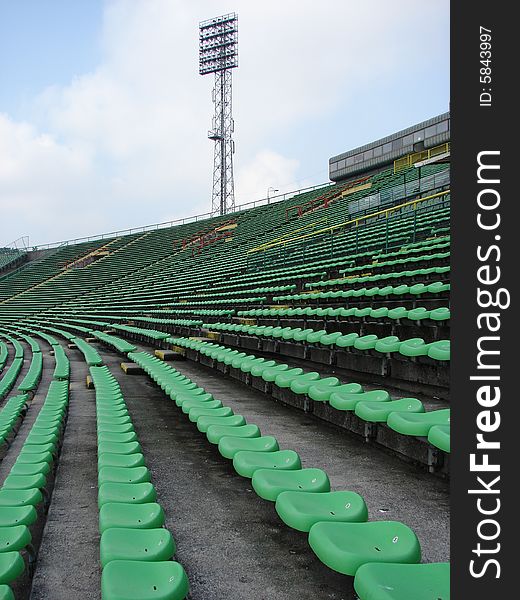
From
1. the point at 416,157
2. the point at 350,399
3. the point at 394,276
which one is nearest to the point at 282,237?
the point at 416,157

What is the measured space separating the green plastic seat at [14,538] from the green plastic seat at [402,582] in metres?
0.89

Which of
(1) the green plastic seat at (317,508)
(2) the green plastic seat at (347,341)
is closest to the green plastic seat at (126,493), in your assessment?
(1) the green plastic seat at (317,508)

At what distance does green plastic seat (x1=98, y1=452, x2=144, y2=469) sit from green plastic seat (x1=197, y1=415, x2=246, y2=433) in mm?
379

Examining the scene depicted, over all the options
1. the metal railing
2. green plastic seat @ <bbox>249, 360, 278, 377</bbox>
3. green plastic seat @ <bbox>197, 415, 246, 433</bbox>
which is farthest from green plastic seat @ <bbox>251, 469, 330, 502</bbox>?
the metal railing

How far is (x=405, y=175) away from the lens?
16484mm

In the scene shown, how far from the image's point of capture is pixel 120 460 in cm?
207

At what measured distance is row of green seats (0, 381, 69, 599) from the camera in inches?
47.7

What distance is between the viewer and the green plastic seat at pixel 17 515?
1.52 metres

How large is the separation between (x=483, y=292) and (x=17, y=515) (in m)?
1.47

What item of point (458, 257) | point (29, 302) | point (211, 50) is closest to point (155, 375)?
point (458, 257)

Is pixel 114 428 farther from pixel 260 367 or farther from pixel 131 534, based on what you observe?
pixel 131 534

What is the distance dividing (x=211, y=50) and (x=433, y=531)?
3246 cm

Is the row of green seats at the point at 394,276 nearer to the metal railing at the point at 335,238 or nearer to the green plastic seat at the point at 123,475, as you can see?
the metal railing at the point at 335,238

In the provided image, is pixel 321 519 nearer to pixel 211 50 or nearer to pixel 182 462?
pixel 182 462
